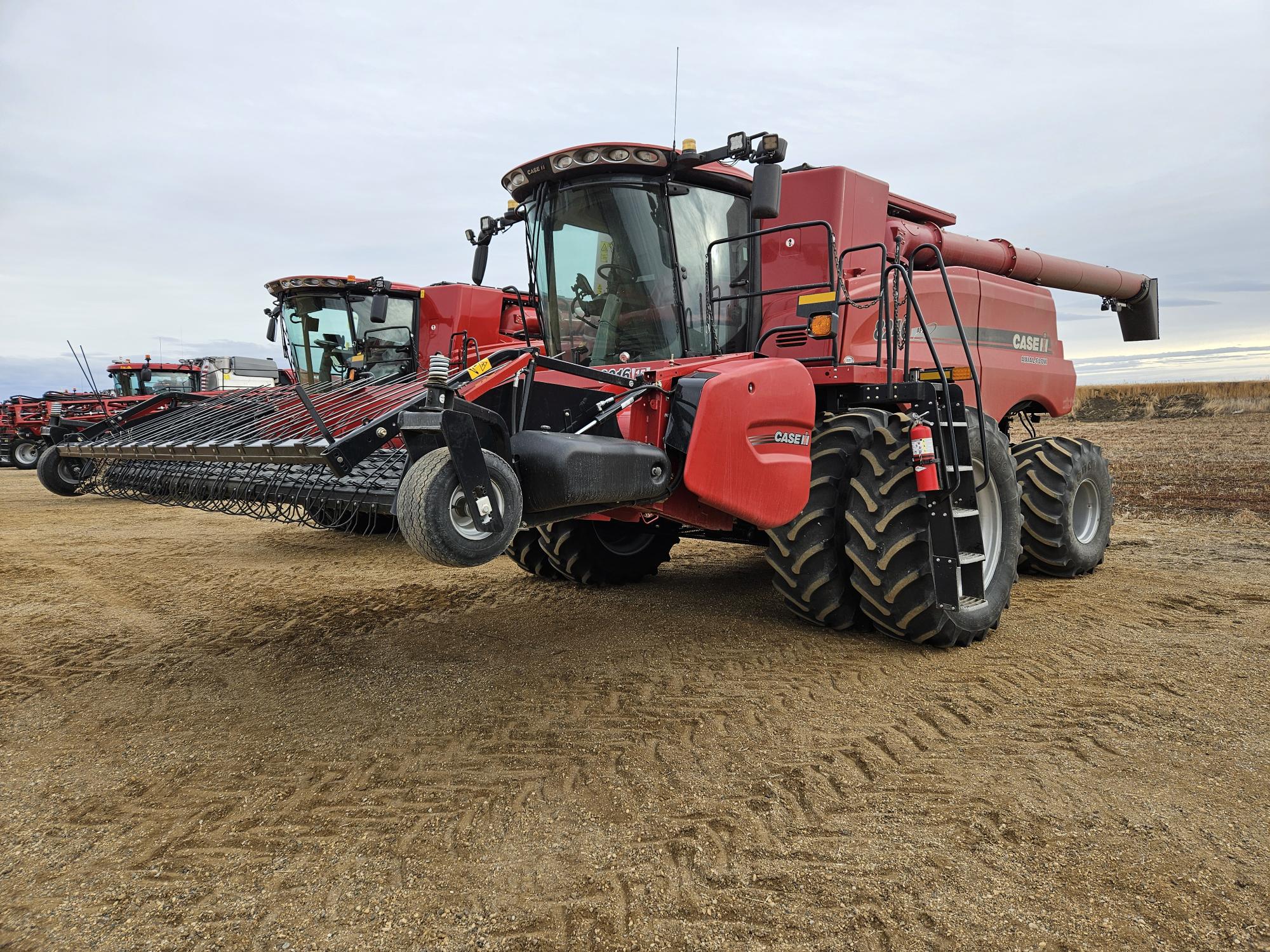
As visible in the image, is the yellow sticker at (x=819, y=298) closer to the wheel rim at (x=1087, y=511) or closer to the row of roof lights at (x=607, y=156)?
the row of roof lights at (x=607, y=156)


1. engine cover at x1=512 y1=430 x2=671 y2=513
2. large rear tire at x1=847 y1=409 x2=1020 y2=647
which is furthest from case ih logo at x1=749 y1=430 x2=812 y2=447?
engine cover at x1=512 y1=430 x2=671 y2=513

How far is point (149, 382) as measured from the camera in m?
17.8

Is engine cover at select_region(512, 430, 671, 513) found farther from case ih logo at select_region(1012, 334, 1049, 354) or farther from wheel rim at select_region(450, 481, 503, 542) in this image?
case ih logo at select_region(1012, 334, 1049, 354)

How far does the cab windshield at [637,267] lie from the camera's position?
411 cm

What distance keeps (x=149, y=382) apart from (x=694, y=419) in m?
18.1

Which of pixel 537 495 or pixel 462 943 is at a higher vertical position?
pixel 537 495

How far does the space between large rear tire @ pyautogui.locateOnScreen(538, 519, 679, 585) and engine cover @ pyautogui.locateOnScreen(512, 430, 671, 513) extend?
2438mm

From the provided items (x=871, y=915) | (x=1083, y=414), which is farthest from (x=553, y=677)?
(x=1083, y=414)

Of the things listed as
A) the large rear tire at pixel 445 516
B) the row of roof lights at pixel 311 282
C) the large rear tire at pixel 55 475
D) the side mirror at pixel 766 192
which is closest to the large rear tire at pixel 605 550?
the side mirror at pixel 766 192

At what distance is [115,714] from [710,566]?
14.4 ft

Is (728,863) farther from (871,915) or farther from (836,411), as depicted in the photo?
(836,411)

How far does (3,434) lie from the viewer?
2025 centimetres

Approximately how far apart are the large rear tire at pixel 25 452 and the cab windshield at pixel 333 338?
45.0 ft

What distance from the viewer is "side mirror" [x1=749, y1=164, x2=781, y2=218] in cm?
358
